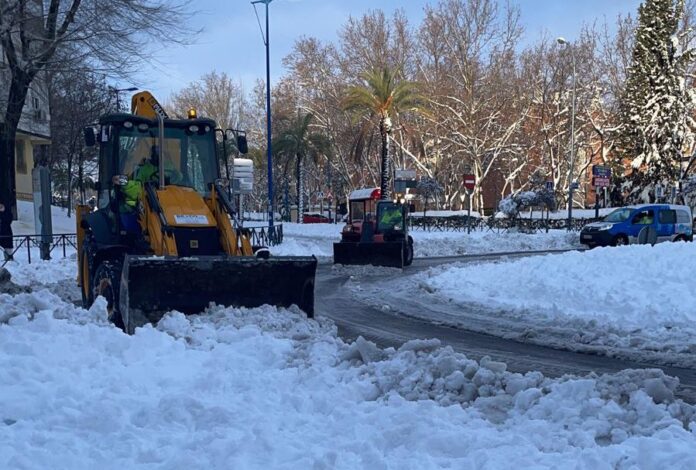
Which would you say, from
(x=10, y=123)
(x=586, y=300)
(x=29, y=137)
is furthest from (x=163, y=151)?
(x=29, y=137)

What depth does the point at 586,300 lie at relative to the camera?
38.3ft

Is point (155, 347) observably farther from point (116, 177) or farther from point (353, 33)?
point (353, 33)

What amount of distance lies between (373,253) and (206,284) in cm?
1189

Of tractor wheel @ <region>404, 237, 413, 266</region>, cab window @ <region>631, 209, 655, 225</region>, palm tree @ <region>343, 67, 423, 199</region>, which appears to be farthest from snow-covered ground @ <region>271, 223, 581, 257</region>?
palm tree @ <region>343, 67, 423, 199</region>

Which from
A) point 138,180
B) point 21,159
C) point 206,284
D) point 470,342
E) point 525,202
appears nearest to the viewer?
point 206,284

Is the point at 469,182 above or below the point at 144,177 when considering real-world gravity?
above

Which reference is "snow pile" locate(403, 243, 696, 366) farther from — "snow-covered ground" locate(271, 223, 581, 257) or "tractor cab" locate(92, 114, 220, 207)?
"snow-covered ground" locate(271, 223, 581, 257)

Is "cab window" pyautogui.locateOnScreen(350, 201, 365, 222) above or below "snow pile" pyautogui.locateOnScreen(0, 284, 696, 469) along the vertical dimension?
above

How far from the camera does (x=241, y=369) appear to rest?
20.1ft

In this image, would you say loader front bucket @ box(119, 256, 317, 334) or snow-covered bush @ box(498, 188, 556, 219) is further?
snow-covered bush @ box(498, 188, 556, 219)

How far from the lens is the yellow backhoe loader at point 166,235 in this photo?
8.23 meters

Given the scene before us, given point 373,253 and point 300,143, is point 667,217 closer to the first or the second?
point 373,253

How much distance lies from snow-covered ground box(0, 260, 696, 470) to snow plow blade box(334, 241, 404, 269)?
42.8 ft

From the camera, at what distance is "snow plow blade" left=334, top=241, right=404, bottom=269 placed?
20.0 m
